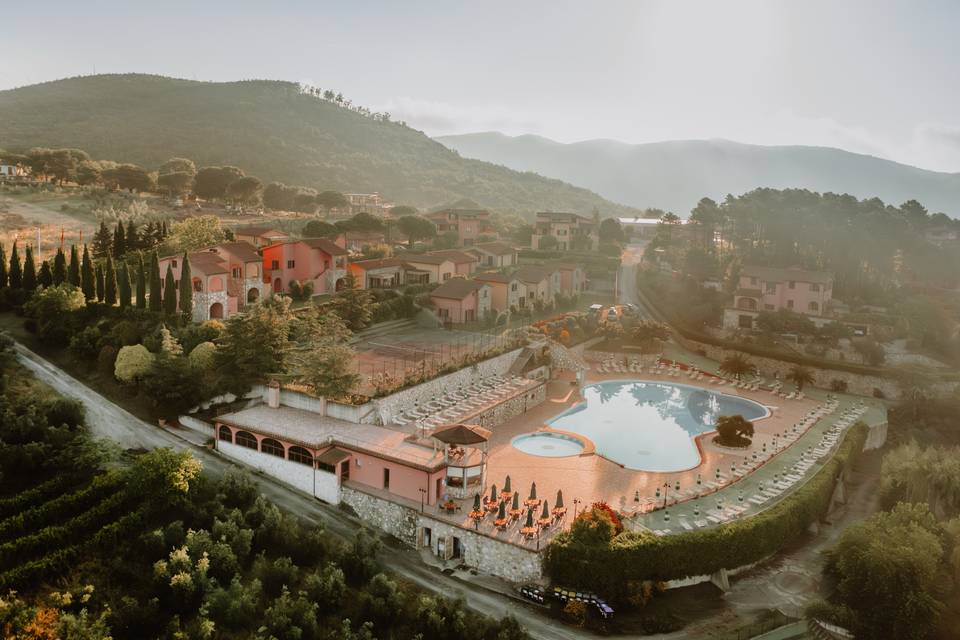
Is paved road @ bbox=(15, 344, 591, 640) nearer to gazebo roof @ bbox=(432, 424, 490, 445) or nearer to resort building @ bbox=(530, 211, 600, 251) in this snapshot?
gazebo roof @ bbox=(432, 424, 490, 445)

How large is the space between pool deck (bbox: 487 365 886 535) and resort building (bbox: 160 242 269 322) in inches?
625

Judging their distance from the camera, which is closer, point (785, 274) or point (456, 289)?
point (456, 289)

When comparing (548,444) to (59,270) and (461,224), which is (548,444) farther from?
(461,224)

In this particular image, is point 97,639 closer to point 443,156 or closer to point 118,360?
→ point 118,360

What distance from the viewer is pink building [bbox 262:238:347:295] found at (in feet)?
140

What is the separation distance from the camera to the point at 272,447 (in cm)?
2634

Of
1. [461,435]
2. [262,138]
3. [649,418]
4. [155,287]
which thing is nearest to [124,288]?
[155,287]

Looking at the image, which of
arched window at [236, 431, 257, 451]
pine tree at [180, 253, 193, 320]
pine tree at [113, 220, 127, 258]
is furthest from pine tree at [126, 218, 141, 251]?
arched window at [236, 431, 257, 451]

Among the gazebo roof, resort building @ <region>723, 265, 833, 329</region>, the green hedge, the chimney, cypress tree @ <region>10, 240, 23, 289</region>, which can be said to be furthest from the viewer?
resort building @ <region>723, 265, 833, 329</region>

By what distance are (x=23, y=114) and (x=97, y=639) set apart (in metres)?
107

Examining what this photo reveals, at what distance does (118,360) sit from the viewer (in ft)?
96.1

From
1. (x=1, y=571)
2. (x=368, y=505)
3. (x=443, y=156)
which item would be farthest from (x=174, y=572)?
(x=443, y=156)

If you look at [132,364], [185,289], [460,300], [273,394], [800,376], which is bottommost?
[800,376]

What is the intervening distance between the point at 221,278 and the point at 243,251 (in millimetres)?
4199
